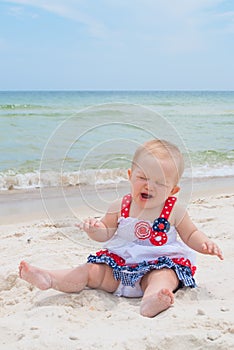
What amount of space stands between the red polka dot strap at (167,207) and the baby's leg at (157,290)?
11.7 inches

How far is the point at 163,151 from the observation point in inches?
102

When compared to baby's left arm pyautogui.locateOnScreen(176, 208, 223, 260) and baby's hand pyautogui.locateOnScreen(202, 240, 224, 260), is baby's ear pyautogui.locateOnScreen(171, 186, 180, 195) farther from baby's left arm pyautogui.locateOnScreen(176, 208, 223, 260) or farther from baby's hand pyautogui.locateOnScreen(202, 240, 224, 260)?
baby's hand pyautogui.locateOnScreen(202, 240, 224, 260)

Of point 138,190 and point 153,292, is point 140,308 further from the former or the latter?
point 138,190

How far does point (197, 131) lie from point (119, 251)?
11353mm

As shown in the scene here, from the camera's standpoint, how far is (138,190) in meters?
2.62

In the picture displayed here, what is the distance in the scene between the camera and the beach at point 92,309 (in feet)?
6.28

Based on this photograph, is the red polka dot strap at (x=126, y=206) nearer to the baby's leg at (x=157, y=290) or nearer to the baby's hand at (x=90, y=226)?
the baby's hand at (x=90, y=226)

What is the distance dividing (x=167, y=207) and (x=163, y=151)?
12.3 inches

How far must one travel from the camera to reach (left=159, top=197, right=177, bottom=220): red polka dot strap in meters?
2.68

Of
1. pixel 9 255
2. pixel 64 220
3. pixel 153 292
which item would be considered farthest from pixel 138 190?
pixel 64 220

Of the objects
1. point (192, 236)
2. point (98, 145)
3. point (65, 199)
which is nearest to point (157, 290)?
point (192, 236)

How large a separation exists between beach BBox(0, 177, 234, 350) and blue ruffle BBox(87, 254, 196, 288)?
7 centimetres

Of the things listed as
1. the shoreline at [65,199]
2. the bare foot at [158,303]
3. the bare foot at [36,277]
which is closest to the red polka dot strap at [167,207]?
the bare foot at [158,303]

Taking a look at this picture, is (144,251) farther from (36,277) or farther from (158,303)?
(36,277)
